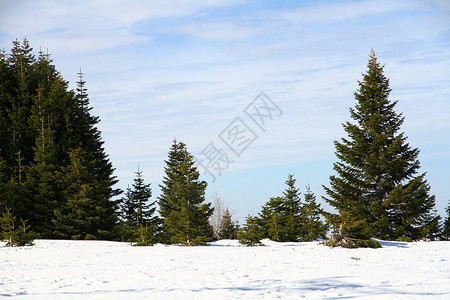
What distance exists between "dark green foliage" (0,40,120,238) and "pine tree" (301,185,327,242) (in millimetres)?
14482

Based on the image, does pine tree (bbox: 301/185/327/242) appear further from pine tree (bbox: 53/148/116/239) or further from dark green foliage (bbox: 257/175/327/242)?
pine tree (bbox: 53/148/116/239)

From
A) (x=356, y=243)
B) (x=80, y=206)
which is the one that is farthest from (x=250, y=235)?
(x=80, y=206)

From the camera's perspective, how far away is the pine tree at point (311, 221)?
22172 mm

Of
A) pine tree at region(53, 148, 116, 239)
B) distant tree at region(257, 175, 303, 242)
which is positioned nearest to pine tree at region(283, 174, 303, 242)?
distant tree at region(257, 175, 303, 242)

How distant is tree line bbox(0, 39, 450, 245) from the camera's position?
21641 millimetres

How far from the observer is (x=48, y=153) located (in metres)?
29.6

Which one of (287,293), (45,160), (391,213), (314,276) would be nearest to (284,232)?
(391,213)

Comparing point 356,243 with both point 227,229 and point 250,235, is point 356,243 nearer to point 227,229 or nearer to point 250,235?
point 250,235

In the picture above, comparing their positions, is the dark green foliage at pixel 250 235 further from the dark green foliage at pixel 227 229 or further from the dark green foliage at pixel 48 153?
the dark green foliage at pixel 227 229

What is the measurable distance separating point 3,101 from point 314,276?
114ft

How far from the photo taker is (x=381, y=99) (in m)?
23.5

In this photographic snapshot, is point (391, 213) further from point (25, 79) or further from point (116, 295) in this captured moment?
point (25, 79)

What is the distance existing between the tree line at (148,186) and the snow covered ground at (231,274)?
384cm

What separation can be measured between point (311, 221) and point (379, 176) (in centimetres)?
496
